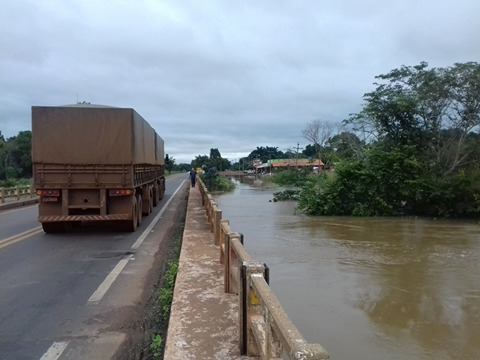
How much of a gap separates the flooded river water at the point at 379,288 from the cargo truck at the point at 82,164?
4418 millimetres

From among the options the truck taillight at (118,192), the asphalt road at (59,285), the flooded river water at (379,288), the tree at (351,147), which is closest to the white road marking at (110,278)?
the asphalt road at (59,285)

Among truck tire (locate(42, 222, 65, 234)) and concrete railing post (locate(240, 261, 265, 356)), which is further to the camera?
truck tire (locate(42, 222, 65, 234))

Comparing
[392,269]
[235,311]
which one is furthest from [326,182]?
[235,311]

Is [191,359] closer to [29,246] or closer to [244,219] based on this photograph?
[29,246]

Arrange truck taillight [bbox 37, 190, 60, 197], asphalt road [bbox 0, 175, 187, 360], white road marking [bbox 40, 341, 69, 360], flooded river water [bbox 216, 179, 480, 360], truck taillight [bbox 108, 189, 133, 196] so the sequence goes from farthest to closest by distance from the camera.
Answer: truck taillight [bbox 108, 189, 133, 196], truck taillight [bbox 37, 190, 60, 197], flooded river water [bbox 216, 179, 480, 360], asphalt road [bbox 0, 175, 187, 360], white road marking [bbox 40, 341, 69, 360]

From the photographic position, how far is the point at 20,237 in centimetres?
1256

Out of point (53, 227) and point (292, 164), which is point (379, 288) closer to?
point (53, 227)

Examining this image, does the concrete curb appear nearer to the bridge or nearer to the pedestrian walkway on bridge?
the bridge

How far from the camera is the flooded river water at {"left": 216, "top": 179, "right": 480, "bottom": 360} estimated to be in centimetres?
678

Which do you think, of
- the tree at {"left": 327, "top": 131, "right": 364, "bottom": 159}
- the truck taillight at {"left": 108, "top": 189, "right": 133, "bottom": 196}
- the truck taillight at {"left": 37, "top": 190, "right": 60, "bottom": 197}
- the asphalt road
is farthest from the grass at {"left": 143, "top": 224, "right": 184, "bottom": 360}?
the tree at {"left": 327, "top": 131, "right": 364, "bottom": 159}

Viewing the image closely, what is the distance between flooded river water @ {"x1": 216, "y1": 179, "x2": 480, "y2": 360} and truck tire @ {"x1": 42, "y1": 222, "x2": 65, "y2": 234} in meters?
5.74

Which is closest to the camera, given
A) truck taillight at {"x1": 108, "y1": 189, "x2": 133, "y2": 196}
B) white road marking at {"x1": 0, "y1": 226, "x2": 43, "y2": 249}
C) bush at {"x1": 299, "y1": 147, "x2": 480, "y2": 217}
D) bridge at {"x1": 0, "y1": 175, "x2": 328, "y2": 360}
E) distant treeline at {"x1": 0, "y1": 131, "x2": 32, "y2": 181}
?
bridge at {"x1": 0, "y1": 175, "x2": 328, "y2": 360}

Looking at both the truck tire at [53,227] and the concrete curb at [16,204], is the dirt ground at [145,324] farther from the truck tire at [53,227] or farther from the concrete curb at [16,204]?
the concrete curb at [16,204]

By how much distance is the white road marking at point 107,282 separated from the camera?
6.82 m
